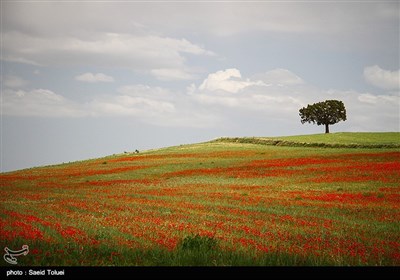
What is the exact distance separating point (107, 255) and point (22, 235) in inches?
120

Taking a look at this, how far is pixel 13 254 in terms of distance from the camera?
30.4ft

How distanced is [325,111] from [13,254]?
12109 centimetres

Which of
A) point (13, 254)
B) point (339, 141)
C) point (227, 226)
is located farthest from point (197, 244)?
point (339, 141)

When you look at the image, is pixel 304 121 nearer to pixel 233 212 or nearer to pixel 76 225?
pixel 233 212

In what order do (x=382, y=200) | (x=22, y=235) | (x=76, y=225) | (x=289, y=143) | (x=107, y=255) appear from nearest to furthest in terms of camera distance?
(x=107, y=255) → (x=22, y=235) → (x=76, y=225) → (x=382, y=200) → (x=289, y=143)

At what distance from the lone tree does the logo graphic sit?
119641mm

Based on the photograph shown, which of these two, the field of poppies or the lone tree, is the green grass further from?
the field of poppies

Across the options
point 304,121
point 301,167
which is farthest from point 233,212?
point 304,121

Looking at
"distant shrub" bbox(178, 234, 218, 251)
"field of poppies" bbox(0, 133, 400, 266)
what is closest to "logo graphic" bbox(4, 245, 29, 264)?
"field of poppies" bbox(0, 133, 400, 266)

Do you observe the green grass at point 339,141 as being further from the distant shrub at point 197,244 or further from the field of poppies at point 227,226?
the distant shrub at point 197,244

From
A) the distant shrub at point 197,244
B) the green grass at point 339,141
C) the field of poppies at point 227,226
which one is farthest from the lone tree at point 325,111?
the distant shrub at point 197,244

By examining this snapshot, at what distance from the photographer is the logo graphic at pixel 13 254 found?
8.88 meters

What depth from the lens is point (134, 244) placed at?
37.9 ft

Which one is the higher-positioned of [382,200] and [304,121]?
[304,121]
